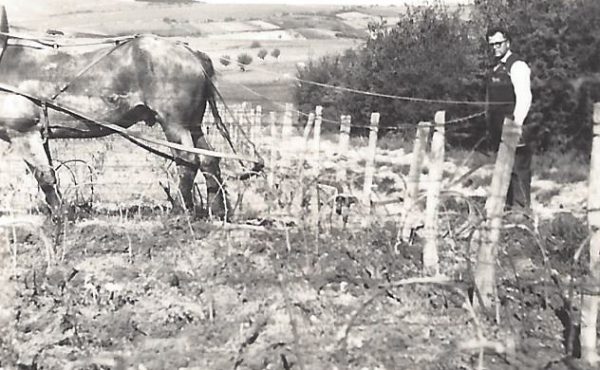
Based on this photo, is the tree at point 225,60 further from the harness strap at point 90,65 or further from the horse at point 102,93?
the harness strap at point 90,65

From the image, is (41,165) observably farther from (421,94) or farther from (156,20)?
(421,94)

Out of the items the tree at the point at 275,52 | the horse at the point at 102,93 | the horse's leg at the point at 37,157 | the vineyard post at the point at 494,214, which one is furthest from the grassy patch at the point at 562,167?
the horse's leg at the point at 37,157

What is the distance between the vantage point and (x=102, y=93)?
23.0 ft

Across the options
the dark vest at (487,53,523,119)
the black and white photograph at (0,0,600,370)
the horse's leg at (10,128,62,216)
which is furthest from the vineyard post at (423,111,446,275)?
the horse's leg at (10,128,62,216)

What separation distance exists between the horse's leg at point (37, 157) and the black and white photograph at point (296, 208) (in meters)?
0.02

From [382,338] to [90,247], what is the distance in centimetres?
250

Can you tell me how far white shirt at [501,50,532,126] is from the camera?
5445 millimetres

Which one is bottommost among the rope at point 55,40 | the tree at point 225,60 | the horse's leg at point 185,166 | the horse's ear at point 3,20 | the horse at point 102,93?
the horse's leg at point 185,166

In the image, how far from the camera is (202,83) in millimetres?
7137

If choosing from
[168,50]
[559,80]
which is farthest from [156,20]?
[559,80]

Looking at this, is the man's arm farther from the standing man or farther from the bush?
the bush

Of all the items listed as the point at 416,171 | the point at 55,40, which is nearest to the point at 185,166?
the point at 55,40

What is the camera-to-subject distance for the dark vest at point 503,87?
18.3 ft

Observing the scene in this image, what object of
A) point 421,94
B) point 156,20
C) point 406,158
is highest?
point 156,20
